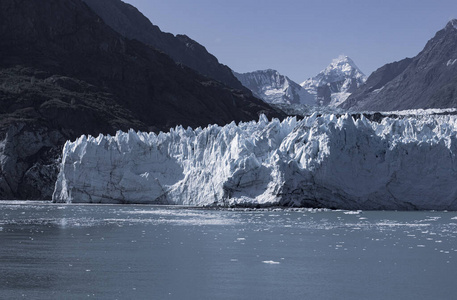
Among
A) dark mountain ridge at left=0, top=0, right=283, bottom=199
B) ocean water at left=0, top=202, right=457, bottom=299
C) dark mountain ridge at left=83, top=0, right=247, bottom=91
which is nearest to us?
ocean water at left=0, top=202, right=457, bottom=299

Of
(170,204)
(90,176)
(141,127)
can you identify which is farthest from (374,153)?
(141,127)

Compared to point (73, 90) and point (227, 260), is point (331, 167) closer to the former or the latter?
point (227, 260)

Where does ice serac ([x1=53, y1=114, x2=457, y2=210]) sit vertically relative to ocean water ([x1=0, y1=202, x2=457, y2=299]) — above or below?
above

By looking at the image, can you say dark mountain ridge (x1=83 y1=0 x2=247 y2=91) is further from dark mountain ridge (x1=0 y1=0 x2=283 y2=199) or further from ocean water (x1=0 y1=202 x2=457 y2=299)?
ocean water (x1=0 y1=202 x2=457 y2=299)

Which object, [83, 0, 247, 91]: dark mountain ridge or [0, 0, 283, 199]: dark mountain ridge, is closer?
[0, 0, 283, 199]: dark mountain ridge

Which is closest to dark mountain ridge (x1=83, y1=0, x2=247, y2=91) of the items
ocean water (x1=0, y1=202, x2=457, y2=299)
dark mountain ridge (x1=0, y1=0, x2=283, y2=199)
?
dark mountain ridge (x1=0, y1=0, x2=283, y2=199)

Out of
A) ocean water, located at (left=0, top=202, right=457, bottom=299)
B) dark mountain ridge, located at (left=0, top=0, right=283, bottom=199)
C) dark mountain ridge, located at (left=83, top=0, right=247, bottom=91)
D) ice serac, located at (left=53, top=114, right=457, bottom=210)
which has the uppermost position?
dark mountain ridge, located at (left=83, top=0, right=247, bottom=91)

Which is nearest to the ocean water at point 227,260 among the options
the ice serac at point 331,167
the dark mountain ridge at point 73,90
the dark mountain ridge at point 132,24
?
the ice serac at point 331,167

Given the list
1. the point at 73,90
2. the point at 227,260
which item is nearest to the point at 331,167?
the point at 227,260

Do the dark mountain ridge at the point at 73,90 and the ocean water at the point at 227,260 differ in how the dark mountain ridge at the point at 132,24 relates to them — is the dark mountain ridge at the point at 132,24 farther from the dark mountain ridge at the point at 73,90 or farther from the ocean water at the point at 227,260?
the ocean water at the point at 227,260
